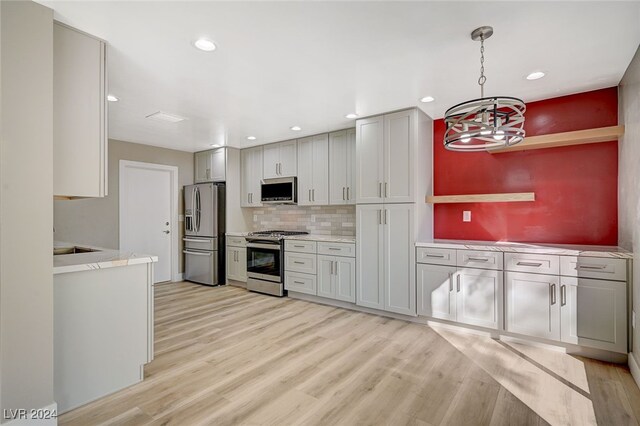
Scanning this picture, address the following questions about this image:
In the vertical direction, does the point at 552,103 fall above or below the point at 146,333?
above

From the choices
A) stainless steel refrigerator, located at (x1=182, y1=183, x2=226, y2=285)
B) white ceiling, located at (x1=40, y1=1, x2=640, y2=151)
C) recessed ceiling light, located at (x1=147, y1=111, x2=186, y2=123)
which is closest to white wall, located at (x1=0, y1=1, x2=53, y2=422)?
white ceiling, located at (x1=40, y1=1, x2=640, y2=151)

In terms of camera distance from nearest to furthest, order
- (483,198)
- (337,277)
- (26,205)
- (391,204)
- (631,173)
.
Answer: (26,205) < (631,173) < (483,198) < (391,204) < (337,277)

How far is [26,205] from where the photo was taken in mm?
1681

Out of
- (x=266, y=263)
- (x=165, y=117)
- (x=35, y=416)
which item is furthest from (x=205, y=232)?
(x=35, y=416)

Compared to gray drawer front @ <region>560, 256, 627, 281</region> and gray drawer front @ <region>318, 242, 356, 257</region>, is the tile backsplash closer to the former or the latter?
gray drawer front @ <region>318, 242, 356, 257</region>

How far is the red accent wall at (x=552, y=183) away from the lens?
295 cm

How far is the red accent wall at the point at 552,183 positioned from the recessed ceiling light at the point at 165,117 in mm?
3406

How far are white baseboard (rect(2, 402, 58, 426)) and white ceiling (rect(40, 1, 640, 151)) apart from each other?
2.23m

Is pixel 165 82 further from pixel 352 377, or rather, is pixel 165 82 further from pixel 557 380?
pixel 557 380

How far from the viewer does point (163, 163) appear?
5574mm

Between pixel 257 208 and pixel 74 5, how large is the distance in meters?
4.38

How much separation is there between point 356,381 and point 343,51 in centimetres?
243

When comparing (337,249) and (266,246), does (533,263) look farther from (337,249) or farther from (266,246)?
(266,246)

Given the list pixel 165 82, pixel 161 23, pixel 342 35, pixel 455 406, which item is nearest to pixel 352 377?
pixel 455 406
